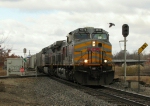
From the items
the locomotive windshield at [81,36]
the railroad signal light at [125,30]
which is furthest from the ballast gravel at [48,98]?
the railroad signal light at [125,30]

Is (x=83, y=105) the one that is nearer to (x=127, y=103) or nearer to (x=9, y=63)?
(x=127, y=103)

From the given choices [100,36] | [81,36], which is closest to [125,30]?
[100,36]

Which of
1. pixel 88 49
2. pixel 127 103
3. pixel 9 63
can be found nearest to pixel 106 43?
pixel 88 49

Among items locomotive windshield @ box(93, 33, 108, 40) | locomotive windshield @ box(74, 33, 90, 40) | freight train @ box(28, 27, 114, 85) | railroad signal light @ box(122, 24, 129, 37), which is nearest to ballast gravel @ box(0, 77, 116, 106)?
freight train @ box(28, 27, 114, 85)

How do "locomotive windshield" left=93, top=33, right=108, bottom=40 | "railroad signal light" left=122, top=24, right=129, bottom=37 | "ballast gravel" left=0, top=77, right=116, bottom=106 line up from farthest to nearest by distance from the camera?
1. "railroad signal light" left=122, top=24, right=129, bottom=37
2. "locomotive windshield" left=93, top=33, right=108, bottom=40
3. "ballast gravel" left=0, top=77, right=116, bottom=106

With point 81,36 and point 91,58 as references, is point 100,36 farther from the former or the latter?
point 91,58

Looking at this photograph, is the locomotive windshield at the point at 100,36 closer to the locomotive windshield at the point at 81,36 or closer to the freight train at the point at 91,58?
the freight train at the point at 91,58

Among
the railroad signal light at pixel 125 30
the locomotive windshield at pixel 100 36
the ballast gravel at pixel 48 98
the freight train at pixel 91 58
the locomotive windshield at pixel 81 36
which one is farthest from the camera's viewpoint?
the railroad signal light at pixel 125 30

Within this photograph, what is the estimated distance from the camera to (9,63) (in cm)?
3219

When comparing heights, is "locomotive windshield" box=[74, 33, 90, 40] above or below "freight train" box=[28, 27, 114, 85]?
above

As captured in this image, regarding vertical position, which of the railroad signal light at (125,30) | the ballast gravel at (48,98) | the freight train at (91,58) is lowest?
the ballast gravel at (48,98)

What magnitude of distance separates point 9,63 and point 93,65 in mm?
17989

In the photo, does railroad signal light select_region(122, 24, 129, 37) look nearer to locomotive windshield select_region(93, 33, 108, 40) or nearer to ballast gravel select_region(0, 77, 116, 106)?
locomotive windshield select_region(93, 33, 108, 40)

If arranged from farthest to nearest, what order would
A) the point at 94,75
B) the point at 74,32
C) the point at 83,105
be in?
the point at 74,32, the point at 94,75, the point at 83,105
